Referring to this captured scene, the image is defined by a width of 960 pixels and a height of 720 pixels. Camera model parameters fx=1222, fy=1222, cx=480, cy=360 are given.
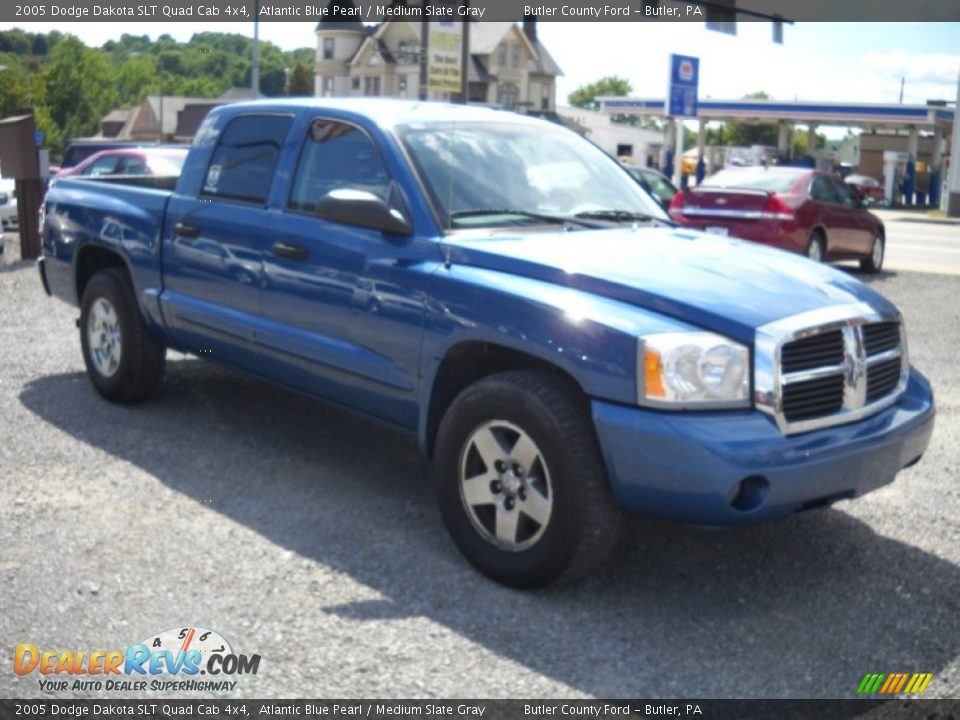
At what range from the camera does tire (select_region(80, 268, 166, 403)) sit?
7051mm

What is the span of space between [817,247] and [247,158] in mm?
11563

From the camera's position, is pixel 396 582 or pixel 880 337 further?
pixel 880 337

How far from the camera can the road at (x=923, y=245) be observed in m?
19.6

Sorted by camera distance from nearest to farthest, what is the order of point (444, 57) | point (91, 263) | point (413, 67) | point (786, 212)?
1. point (91, 263)
2. point (786, 212)
3. point (444, 57)
4. point (413, 67)

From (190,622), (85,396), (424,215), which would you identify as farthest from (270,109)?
(190,622)

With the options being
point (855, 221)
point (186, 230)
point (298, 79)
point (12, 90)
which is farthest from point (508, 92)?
point (186, 230)

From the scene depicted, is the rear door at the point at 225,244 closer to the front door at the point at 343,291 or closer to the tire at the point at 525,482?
the front door at the point at 343,291

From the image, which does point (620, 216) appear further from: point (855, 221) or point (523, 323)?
point (855, 221)

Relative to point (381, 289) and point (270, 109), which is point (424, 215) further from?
point (270, 109)

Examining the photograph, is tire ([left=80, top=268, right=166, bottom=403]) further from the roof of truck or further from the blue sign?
the blue sign

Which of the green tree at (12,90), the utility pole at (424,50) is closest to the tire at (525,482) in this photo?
the utility pole at (424,50)

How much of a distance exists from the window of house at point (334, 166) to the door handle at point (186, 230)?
76 centimetres

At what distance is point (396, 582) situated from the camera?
470 centimetres

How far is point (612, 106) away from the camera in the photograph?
221 ft
